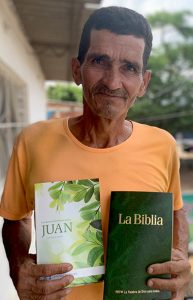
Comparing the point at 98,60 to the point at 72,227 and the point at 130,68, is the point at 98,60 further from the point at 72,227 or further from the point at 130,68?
the point at 72,227

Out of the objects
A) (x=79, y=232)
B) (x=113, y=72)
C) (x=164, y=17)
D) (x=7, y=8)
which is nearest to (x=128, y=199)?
(x=79, y=232)

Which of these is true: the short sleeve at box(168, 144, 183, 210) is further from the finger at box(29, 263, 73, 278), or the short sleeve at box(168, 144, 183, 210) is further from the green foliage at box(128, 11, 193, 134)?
the green foliage at box(128, 11, 193, 134)

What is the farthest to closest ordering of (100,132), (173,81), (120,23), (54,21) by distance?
(173,81) < (54,21) < (100,132) < (120,23)

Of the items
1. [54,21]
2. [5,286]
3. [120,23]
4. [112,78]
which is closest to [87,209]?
[112,78]

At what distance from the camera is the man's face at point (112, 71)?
0.69 meters

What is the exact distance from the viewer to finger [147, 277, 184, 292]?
72 centimetres

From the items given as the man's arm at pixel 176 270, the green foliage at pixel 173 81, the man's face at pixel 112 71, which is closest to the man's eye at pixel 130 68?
the man's face at pixel 112 71

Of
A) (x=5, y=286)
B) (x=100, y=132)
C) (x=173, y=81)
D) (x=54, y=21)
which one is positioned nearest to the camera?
(x=100, y=132)

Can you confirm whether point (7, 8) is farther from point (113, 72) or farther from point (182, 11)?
point (182, 11)

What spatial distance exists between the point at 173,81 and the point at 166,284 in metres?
14.2

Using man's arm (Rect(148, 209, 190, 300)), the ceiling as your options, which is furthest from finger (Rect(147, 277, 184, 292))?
the ceiling

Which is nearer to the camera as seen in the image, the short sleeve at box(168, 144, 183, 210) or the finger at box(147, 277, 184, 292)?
the finger at box(147, 277, 184, 292)

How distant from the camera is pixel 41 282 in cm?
71

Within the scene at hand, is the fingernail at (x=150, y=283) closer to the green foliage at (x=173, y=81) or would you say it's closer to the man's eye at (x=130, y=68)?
Answer: the man's eye at (x=130, y=68)
